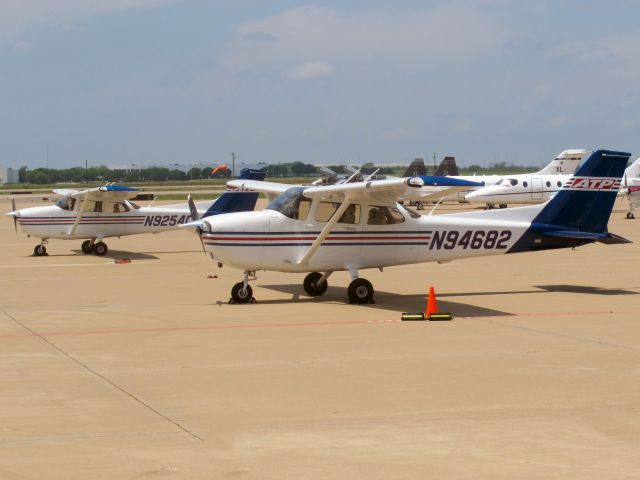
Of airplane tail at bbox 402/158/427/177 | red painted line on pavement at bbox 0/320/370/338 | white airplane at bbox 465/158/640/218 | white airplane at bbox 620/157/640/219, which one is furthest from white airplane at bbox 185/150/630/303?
airplane tail at bbox 402/158/427/177

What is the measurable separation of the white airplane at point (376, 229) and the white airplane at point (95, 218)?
1136cm

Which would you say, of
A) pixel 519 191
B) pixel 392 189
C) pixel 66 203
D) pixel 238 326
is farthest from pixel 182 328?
pixel 519 191

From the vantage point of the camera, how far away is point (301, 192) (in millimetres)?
16391

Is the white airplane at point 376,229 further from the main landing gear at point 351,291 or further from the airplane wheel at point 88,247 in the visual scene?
the airplane wheel at point 88,247

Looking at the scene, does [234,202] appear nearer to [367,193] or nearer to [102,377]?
[367,193]

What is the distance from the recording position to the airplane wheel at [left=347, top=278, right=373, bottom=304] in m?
16.0

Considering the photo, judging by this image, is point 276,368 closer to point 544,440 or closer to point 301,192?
point 544,440

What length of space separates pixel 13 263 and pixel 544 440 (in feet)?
65.0

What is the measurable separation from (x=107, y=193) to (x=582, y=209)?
14.1 metres

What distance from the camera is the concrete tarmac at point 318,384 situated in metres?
6.86

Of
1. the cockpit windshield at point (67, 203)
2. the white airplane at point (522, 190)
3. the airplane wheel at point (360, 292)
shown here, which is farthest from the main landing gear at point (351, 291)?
the white airplane at point (522, 190)

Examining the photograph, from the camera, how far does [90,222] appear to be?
27406mm

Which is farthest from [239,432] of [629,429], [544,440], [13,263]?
[13,263]

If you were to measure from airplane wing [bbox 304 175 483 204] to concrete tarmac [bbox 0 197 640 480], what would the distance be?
67.4 inches
